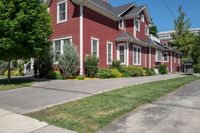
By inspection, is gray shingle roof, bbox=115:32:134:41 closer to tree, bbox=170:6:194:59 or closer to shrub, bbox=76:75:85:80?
shrub, bbox=76:75:85:80

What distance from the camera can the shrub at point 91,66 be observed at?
18.4 metres

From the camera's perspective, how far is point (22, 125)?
6.01 meters

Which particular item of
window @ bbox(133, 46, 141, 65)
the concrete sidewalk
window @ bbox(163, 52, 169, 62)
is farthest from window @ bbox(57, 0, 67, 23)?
window @ bbox(163, 52, 169, 62)

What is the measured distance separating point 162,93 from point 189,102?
72.4 inches

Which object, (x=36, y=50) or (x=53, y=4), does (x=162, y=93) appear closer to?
(x=36, y=50)

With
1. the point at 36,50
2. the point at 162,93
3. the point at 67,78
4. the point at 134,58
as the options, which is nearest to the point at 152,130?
the point at 162,93

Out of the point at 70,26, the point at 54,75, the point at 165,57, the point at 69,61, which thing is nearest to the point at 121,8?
the point at 70,26

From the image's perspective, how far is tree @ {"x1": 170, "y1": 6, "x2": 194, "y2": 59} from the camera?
134 ft

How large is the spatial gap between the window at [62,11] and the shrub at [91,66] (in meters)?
4.15

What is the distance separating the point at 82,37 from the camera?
60.1ft

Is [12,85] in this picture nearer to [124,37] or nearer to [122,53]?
[122,53]

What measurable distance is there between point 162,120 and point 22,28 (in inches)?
427

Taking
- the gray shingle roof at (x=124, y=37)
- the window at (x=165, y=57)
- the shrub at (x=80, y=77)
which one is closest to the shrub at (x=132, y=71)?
the gray shingle roof at (x=124, y=37)

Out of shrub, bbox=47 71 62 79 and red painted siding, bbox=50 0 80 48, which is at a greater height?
red painted siding, bbox=50 0 80 48
